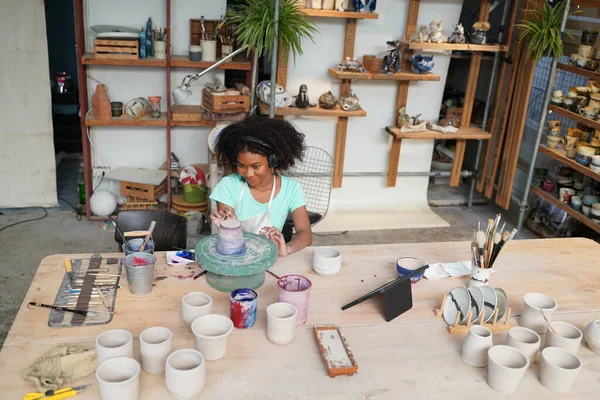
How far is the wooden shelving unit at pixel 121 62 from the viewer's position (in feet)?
14.0

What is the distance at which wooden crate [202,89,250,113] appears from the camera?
437 cm

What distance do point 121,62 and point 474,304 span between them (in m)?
3.30

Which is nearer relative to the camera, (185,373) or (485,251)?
(185,373)

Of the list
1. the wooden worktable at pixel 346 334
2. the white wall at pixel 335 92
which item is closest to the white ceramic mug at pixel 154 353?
the wooden worktable at pixel 346 334

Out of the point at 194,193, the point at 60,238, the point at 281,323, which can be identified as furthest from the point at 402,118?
the point at 281,323

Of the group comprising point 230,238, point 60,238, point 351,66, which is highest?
point 351,66

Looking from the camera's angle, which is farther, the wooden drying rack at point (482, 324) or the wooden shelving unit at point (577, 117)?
the wooden shelving unit at point (577, 117)

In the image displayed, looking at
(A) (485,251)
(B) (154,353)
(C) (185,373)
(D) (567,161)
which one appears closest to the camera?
(C) (185,373)

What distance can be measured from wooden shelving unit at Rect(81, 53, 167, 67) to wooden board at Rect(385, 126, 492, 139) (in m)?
1.92

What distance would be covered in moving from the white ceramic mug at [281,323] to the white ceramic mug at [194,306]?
0.21 m

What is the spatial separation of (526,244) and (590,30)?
2.42 metres

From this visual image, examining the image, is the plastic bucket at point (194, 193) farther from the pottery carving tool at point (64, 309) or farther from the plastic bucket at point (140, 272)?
the pottery carving tool at point (64, 309)

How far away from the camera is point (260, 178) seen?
263 cm

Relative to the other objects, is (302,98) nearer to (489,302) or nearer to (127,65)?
(127,65)
